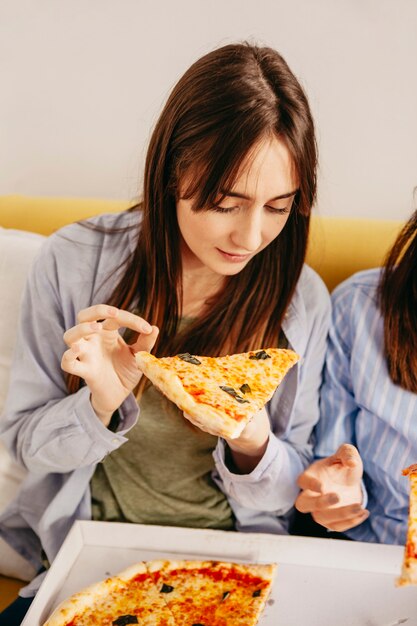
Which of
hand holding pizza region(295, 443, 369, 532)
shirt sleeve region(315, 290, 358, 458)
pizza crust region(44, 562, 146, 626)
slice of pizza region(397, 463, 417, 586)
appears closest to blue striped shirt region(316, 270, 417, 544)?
shirt sleeve region(315, 290, 358, 458)

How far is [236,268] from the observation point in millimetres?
1276

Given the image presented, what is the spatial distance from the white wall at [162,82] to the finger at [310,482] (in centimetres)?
78

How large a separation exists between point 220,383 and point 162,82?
1.01 metres

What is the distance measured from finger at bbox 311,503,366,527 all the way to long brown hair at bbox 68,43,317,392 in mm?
372

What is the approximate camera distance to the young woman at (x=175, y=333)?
1.19 metres

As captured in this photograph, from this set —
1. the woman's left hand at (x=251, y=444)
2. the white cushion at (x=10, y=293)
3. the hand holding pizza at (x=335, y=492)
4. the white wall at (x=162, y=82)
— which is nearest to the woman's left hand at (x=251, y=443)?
the woman's left hand at (x=251, y=444)

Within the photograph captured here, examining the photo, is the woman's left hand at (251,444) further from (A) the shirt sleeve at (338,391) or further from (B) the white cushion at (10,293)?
(B) the white cushion at (10,293)

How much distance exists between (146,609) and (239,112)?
89 centimetres

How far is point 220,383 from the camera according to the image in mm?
1164

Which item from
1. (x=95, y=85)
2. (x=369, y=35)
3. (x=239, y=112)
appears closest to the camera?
(x=239, y=112)

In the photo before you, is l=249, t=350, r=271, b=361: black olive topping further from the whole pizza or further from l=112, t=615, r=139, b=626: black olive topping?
l=112, t=615, r=139, b=626: black olive topping

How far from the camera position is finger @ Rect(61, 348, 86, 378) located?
1157mm

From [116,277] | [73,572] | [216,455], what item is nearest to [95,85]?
[116,277]

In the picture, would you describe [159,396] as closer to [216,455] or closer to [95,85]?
[216,455]
